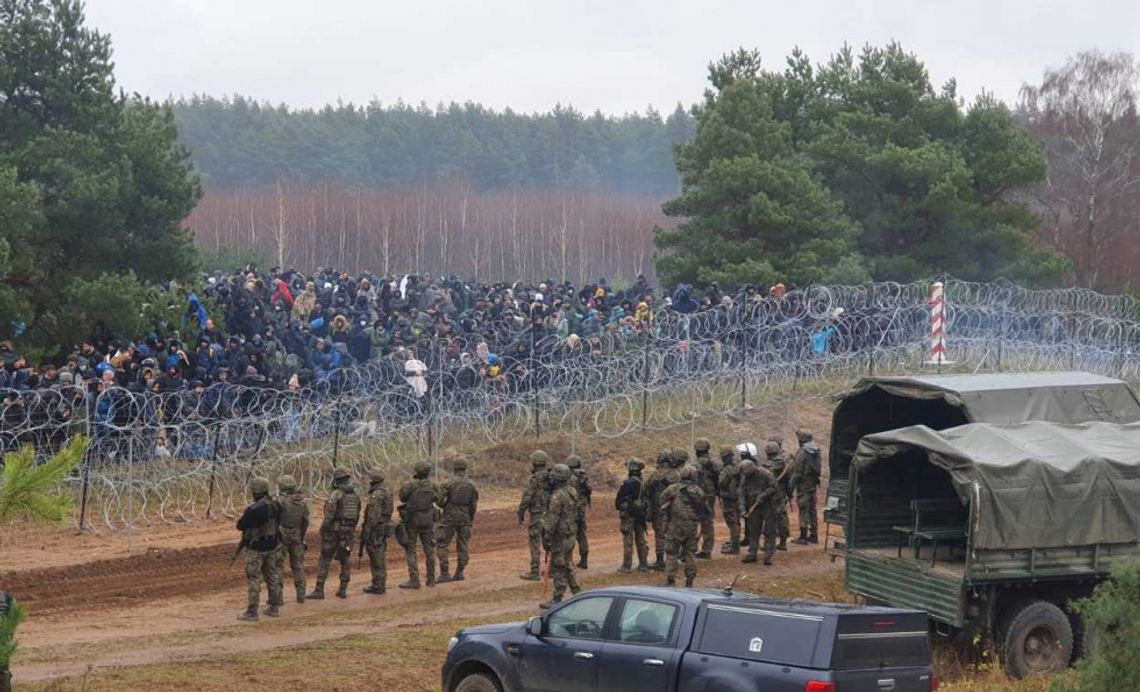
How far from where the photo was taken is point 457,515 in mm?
18781

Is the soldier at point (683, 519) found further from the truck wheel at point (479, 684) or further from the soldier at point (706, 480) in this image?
the truck wheel at point (479, 684)

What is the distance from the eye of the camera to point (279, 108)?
390 ft

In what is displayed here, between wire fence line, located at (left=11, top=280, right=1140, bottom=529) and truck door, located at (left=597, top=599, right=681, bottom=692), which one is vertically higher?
wire fence line, located at (left=11, top=280, right=1140, bottom=529)

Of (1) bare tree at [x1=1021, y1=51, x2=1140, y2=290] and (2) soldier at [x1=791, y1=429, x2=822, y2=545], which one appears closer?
(2) soldier at [x1=791, y1=429, x2=822, y2=545]

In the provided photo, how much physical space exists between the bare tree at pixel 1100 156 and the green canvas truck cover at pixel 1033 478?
43.7 meters

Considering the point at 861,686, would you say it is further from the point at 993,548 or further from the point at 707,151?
the point at 707,151

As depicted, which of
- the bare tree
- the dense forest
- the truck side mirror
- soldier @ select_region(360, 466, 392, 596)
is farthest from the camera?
the dense forest

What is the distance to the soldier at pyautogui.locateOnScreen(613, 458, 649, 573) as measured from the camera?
63.0 ft

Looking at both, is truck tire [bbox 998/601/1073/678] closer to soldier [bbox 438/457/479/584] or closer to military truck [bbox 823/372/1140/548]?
military truck [bbox 823/372/1140/548]

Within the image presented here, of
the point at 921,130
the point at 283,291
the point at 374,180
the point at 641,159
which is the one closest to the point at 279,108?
the point at 374,180

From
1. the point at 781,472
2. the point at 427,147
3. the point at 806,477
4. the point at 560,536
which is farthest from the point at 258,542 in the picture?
the point at 427,147

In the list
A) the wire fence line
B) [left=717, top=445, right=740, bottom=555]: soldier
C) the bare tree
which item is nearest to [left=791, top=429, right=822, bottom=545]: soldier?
[left=717, top=445, right=740, bottom=555]: soldier

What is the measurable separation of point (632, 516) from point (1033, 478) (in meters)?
6.10

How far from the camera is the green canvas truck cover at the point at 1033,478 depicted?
46.6 ft
